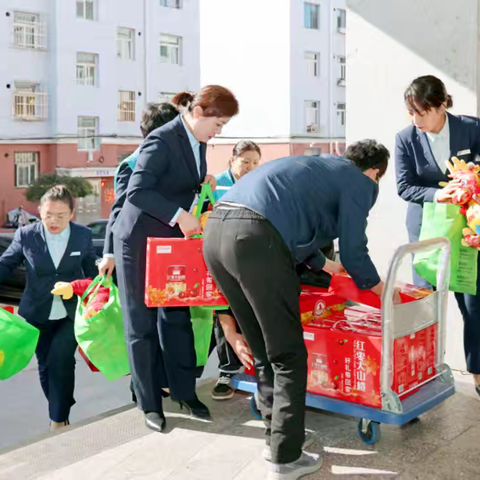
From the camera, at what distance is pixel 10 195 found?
24219mm

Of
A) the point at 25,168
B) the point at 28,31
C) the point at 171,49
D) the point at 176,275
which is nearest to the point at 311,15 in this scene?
the point at 171,49

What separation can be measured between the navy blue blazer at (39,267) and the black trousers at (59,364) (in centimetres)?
7

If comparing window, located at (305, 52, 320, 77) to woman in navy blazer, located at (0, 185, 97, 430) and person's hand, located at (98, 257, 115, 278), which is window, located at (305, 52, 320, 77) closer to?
woman in navy blazer, located at (0, 185, 97, 430)

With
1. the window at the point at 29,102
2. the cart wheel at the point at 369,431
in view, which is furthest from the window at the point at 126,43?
the cart wheel at the point at 369,431

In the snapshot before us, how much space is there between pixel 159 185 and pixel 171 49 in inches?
1040

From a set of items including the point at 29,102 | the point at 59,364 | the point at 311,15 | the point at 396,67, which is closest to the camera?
the point at 59,364

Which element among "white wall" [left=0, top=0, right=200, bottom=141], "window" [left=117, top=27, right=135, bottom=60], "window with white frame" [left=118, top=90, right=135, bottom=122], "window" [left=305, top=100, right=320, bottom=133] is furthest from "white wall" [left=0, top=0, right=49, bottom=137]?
"window" [left=305, top=100, right=320, bottom=133]

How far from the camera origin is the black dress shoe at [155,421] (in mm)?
3131

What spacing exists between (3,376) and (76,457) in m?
0.70

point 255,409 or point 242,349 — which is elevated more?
point 242,349

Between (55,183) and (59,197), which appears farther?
(55,183)

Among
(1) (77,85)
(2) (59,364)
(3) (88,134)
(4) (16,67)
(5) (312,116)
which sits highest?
(4) (16,67)

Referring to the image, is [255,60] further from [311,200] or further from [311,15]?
[311,200]

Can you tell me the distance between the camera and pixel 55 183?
24109mm
